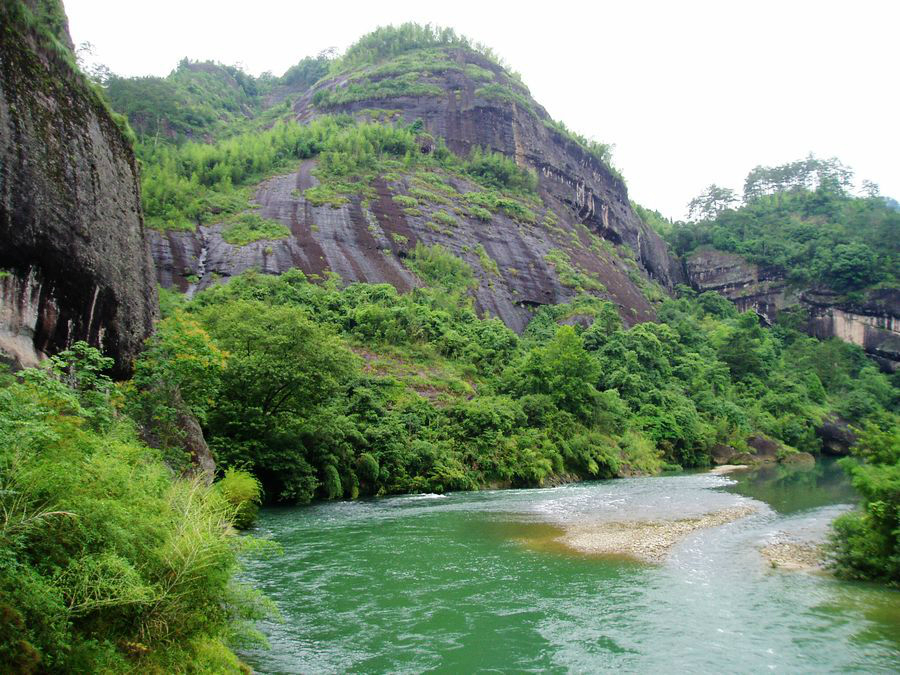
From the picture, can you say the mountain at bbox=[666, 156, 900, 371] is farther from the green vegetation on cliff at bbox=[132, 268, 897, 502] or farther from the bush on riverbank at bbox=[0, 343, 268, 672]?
the bush on riverbank at bbox=[0, 343, 268, 672]

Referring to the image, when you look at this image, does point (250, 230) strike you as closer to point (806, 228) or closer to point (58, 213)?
point (58, 213)

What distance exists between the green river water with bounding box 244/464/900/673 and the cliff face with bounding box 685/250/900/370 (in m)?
74.9

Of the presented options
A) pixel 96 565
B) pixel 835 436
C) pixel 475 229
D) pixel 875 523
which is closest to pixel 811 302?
pixel 835 436

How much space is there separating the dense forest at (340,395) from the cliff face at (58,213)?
976 mm

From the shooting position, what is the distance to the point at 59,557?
521cm

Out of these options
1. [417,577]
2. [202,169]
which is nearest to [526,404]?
[417,577]

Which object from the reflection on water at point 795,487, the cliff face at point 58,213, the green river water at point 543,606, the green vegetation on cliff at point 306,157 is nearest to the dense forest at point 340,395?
the green vegetation on cliff at point 306,157

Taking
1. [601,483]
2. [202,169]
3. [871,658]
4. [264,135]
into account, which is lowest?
[601,483]

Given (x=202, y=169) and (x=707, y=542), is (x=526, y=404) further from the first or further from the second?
(x=202, y=169)

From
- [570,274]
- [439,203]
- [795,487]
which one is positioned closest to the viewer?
[795,487]

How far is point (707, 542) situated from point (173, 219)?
166 ft

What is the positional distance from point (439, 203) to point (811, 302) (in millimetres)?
57992

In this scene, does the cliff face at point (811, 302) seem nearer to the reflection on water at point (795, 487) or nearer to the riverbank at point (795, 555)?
the reflection on water at point (795, 487)

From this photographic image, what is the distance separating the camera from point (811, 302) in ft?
278
